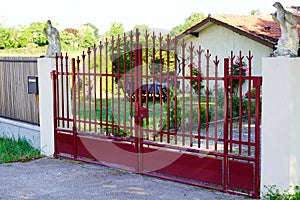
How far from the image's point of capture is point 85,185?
6.45 meters

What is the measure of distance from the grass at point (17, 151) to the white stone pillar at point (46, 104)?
0.97ft

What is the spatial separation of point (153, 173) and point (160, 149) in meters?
0.47

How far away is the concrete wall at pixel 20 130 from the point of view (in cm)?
905

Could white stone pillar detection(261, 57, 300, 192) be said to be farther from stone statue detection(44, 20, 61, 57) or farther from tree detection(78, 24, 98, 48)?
tree detection(78, 24, 98, 48)

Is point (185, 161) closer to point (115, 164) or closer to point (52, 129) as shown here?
point (115, 164)

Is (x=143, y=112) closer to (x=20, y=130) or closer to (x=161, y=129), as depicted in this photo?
(x=161, y=129)

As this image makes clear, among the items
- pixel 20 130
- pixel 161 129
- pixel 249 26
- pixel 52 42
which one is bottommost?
pixel 20 130

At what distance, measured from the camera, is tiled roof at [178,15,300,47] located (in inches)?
720

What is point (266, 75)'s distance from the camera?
536 cm

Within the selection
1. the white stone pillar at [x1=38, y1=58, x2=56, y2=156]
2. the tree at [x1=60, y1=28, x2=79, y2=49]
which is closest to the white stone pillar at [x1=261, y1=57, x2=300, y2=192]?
the white stone pillar at [x1=38, y1=58, x2=56, y2=156]

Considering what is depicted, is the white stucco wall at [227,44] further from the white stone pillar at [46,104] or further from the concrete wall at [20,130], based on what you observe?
the white stone pillar at [46,104]

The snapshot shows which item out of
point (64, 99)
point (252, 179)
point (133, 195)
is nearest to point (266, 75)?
point (252, 179)

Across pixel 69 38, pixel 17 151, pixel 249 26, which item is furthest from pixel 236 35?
pixel 69 38

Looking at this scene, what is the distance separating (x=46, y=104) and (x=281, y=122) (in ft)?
15.6
